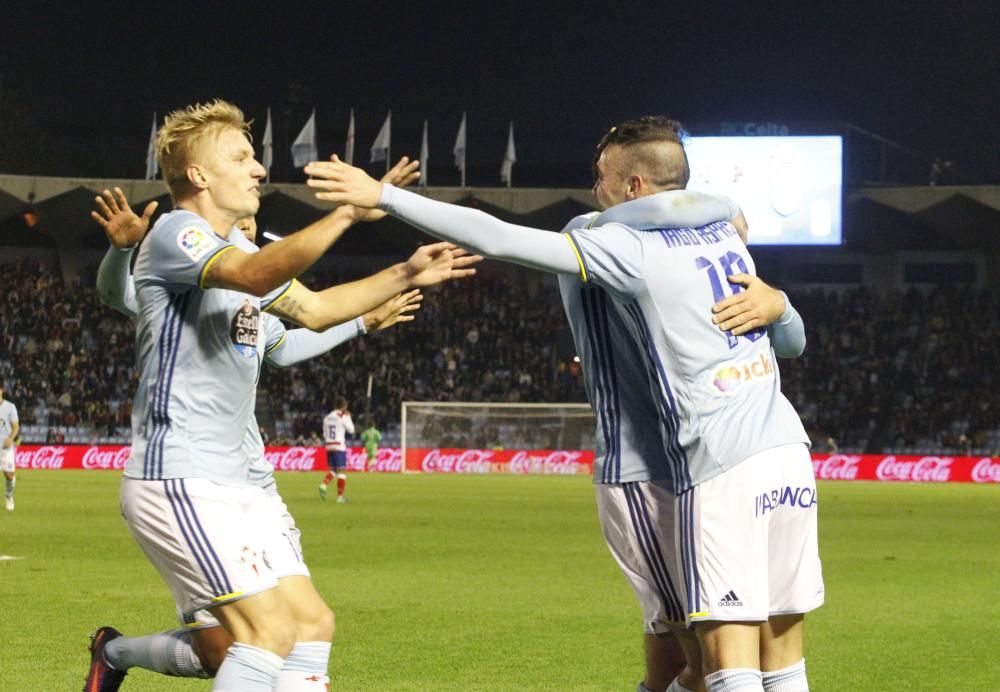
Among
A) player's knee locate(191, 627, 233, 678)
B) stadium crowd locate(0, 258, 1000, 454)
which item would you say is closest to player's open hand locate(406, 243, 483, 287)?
player's knee locate(191, 627, 233, 678)

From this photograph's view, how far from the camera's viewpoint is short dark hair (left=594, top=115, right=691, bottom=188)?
4977mm

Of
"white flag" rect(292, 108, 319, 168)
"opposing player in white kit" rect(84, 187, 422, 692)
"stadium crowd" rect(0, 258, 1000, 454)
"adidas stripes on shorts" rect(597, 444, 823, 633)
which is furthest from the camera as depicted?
"white flag" rect(292, 108, 319, 168)

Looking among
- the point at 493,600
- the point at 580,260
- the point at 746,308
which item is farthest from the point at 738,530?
the point at 493,600

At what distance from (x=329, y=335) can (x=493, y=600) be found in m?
5.89

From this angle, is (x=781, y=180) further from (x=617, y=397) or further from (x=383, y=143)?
(x=617, y=397)

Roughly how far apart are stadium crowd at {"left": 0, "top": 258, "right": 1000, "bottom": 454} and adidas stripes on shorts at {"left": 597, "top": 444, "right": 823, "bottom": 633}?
41.6m

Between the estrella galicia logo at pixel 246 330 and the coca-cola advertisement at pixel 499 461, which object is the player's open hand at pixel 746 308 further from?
the coca-cola advertisement at pixel 499 461

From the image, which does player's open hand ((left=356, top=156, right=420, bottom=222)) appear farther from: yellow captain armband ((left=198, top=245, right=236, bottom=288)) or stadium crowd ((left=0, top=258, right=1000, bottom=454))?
stadium crowd ((left=0, top=258, right=1000, bottom=454))

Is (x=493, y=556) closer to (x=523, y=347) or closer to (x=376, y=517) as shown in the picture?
(x=376, y=517)

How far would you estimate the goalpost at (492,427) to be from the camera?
43656 mm

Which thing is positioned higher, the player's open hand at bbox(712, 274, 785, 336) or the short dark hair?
the short dark hair

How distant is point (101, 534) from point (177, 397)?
48.2ft

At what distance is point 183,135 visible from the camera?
516 cm

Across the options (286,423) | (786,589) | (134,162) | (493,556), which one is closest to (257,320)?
(786,589)
